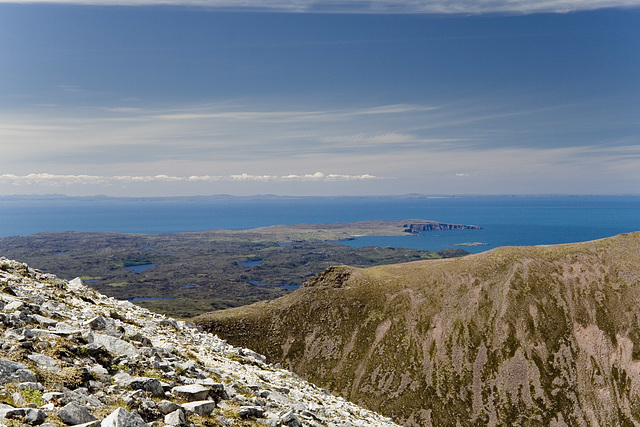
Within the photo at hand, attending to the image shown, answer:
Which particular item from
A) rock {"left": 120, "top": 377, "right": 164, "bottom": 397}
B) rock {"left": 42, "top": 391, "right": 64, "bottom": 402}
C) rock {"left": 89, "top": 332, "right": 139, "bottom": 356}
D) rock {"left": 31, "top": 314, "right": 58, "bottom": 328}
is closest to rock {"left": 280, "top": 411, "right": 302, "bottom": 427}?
rock {"left": 120, "top": 377, "right": 164, "bottom": 397}

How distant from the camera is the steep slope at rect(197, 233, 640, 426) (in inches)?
3895

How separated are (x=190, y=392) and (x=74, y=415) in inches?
207

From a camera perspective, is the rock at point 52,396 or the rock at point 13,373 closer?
the rock at point 52,396

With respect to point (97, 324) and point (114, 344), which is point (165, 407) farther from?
point (97, 324)

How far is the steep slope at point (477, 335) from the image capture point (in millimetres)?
98938

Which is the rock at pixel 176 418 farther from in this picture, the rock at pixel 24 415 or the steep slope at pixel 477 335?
the steep slope at pixel 477 335

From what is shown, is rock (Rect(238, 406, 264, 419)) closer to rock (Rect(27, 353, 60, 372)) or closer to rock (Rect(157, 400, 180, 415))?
rock (Rect(157, 400, 180, 415))

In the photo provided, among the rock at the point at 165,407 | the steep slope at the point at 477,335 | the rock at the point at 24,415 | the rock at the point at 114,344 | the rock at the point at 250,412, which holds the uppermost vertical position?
the rock at the point at 24,415

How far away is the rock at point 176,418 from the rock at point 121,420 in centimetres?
180

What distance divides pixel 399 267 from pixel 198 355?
12709cm

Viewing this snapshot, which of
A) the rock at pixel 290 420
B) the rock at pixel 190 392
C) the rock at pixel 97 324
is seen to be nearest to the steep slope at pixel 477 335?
the rock at pixel 290 420

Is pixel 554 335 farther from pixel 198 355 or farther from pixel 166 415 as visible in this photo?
pixel 166 415

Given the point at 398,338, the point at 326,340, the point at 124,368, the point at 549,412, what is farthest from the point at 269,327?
the point at 124,368

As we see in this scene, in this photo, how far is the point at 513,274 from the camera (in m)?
129
